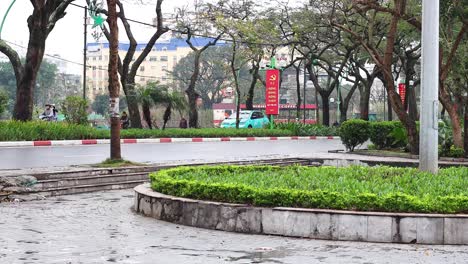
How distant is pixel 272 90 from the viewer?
44.1 meters

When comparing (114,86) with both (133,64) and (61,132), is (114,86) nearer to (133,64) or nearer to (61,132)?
(61,132)

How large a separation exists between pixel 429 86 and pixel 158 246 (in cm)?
626

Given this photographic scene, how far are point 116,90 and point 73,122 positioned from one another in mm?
16105

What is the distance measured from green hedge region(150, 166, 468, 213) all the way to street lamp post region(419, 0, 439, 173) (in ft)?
1.23

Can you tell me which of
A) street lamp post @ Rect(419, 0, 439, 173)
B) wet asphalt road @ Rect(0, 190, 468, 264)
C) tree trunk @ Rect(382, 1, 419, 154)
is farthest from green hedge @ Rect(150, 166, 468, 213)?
tree trunk @ Rect(382, 1, 419, 154)

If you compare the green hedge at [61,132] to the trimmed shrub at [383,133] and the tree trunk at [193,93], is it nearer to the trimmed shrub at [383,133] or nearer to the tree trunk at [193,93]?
the tree trunk at [193,93]

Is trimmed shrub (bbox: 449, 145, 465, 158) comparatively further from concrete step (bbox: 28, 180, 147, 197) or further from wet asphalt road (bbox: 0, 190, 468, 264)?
wet asphalt road (bbox: 0, 190, 468, 264)

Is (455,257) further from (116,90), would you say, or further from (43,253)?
(116,90)

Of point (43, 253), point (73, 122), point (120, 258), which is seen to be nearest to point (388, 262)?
point (120, 258)

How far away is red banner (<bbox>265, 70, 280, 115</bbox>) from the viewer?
143 feet

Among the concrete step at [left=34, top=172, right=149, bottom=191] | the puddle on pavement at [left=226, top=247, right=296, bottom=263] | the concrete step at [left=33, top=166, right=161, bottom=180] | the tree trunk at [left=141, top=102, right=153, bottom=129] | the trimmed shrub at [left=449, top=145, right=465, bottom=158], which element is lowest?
the puddle on pavement at [left=226, top=247, right=296, bottom=263]

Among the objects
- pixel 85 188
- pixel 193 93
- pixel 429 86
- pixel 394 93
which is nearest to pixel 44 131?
pixel 394 93

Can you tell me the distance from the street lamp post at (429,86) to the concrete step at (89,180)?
228 inches

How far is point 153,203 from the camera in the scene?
33.5 ft
